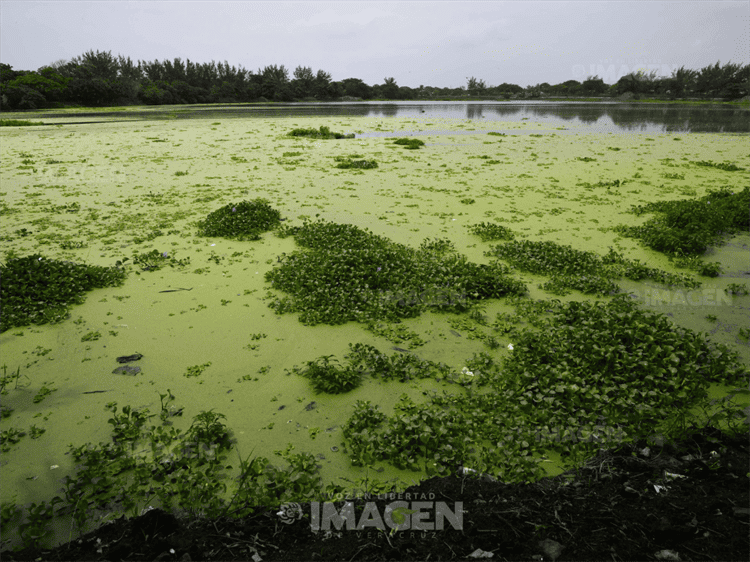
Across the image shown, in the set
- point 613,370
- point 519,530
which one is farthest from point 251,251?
point 519,530

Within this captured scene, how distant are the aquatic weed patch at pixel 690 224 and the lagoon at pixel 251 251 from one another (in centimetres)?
32

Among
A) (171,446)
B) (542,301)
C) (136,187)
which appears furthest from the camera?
(136,187)

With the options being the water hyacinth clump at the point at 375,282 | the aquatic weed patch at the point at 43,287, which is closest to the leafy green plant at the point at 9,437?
the aquatic weed patch at the point at 43,287

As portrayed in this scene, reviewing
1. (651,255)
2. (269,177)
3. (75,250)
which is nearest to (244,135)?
(269,177)

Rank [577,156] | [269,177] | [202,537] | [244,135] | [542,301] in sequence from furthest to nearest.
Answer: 1. [244,135]
2. [577,156]
3. [269,177]
4. [542,301]
5. [202,537]

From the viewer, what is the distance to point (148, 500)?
2.92 metres

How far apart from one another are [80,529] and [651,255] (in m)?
9.35

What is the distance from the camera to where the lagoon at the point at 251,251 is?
3.88m

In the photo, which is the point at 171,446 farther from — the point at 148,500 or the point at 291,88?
the point at 291,88

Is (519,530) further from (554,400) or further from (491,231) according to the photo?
(491,231)

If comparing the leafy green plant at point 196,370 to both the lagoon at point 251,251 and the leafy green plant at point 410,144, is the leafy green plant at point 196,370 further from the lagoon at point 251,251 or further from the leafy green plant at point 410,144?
the leafy green plant at point 410,144

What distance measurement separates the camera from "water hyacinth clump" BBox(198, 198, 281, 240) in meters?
8.20

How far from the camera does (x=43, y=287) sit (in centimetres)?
569

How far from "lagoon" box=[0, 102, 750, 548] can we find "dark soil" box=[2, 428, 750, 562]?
0.64 m
